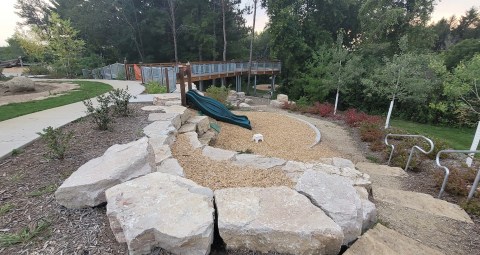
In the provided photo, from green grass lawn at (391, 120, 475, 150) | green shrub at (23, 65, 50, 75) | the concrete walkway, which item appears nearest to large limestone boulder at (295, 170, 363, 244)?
the concrete walkway

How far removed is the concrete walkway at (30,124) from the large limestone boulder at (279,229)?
11.3 feet

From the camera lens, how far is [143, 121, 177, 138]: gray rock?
14.3 ft

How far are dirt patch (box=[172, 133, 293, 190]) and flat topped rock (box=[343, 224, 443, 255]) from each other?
117 centimetres

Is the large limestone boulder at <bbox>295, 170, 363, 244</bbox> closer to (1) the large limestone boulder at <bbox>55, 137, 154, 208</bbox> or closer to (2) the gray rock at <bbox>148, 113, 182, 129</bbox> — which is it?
(1) the large limestone boulder at <bbox>55, 137, 154, 208</bbox>

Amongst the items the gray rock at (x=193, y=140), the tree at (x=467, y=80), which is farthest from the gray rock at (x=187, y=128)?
the tree at (x=467, y=80)

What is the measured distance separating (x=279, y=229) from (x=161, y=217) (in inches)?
35.0

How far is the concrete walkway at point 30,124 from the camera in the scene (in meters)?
3.76

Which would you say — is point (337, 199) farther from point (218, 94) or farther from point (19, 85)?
point (19, 85)

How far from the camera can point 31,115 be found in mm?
5695

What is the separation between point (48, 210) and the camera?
2.20 metres

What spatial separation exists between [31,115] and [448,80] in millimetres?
11036

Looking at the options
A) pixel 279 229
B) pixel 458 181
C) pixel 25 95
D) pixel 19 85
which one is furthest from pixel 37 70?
pixel 458 181

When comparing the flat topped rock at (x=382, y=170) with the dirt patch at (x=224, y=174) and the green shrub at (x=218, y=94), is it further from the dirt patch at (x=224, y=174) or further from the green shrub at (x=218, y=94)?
the green shrub at (x=218, y=94)

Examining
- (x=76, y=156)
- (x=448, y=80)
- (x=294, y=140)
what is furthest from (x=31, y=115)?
(x=448, y=80)
